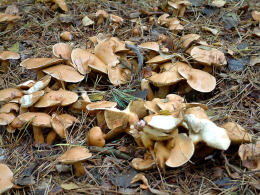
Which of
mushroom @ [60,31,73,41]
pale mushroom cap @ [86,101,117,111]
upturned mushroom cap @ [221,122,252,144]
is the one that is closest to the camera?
upturned mushroom cap @ [221,122,252,144]

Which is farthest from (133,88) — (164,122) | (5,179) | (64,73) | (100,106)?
(5,179)

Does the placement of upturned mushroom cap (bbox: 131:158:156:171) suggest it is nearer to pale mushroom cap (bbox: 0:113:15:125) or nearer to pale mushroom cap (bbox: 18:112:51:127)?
pale mushroom cap (bbox: 18:112:51:127)

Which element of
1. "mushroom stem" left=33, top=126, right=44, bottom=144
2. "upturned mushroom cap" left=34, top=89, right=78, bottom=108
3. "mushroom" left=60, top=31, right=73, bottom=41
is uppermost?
"mushroom" left=60, top=31, right=73, bottom=41

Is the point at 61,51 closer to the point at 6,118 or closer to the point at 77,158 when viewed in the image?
the point at 6,118

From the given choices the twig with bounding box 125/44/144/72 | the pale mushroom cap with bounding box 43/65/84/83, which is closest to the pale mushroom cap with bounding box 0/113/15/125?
the pale mushroom cap with bounding box 43/65/84/83

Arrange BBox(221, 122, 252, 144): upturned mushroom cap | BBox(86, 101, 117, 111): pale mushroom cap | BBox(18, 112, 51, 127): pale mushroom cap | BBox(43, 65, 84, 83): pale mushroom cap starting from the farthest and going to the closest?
BBox(43, 65, 84, 83): pale mushroom cap < BBox(86, 101, 117, 111): pale mushroom cap < BBox(18, 112, 51, 127): pale mushroom cap < BBox(221, 122, 252, 144): upturned mushroom cap

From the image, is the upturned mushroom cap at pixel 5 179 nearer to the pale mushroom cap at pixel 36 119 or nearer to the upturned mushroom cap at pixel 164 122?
the pale mushroom cap at pixel 36 119

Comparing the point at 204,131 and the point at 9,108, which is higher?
the point at 204,131
